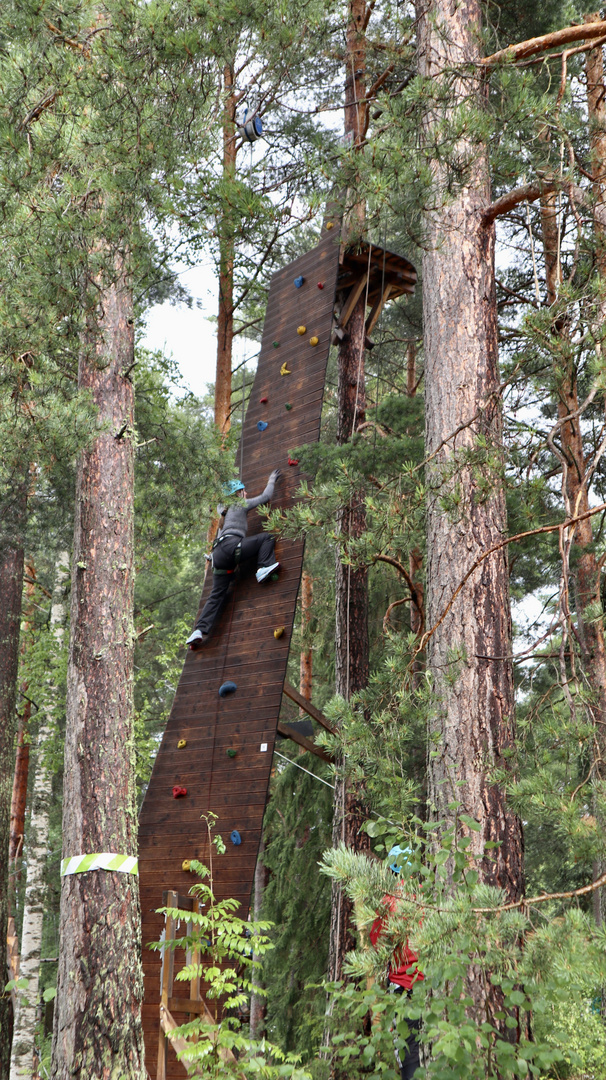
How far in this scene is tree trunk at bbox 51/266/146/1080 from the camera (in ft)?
11.9

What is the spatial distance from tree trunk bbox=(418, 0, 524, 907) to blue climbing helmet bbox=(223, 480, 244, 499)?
278 centimetres

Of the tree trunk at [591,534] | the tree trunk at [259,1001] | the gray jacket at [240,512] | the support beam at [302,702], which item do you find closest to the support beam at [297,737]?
the support beam at [302,702]

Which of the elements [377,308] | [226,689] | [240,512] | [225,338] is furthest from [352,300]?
[226,689]

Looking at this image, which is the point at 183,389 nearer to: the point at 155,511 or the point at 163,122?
the point at 155,511

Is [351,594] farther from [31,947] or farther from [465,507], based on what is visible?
[31,947]

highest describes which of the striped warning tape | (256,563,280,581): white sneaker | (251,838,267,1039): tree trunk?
(256,563,280,581): white sneaker

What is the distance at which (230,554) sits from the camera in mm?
5977

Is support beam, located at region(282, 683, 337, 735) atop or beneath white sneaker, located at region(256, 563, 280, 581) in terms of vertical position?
beneath

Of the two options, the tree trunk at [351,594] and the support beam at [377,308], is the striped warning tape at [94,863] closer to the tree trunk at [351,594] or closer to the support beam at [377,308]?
the tree trunk at [351,594]

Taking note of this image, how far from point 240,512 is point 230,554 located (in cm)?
31

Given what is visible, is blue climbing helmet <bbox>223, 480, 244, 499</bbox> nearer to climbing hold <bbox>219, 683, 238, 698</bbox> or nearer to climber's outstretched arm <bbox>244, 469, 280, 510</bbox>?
climber's outstretched arm <bbox>244, 469, 280, 510</bbox>

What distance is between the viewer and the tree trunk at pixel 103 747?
11.9ft

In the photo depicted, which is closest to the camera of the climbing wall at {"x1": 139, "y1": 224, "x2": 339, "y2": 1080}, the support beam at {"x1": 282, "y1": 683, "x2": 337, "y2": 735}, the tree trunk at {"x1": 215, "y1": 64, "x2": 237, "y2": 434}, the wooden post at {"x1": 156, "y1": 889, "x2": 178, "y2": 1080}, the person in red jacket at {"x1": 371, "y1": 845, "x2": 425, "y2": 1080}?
the person in red jacket at {"x1": 371, "y1": 845, "x2": 425, "y2": 1080}

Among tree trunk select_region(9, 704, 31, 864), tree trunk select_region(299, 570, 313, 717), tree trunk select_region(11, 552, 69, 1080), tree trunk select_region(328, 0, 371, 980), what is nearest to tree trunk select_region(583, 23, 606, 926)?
tree trunk select_region(328, 0, 371, 980)
